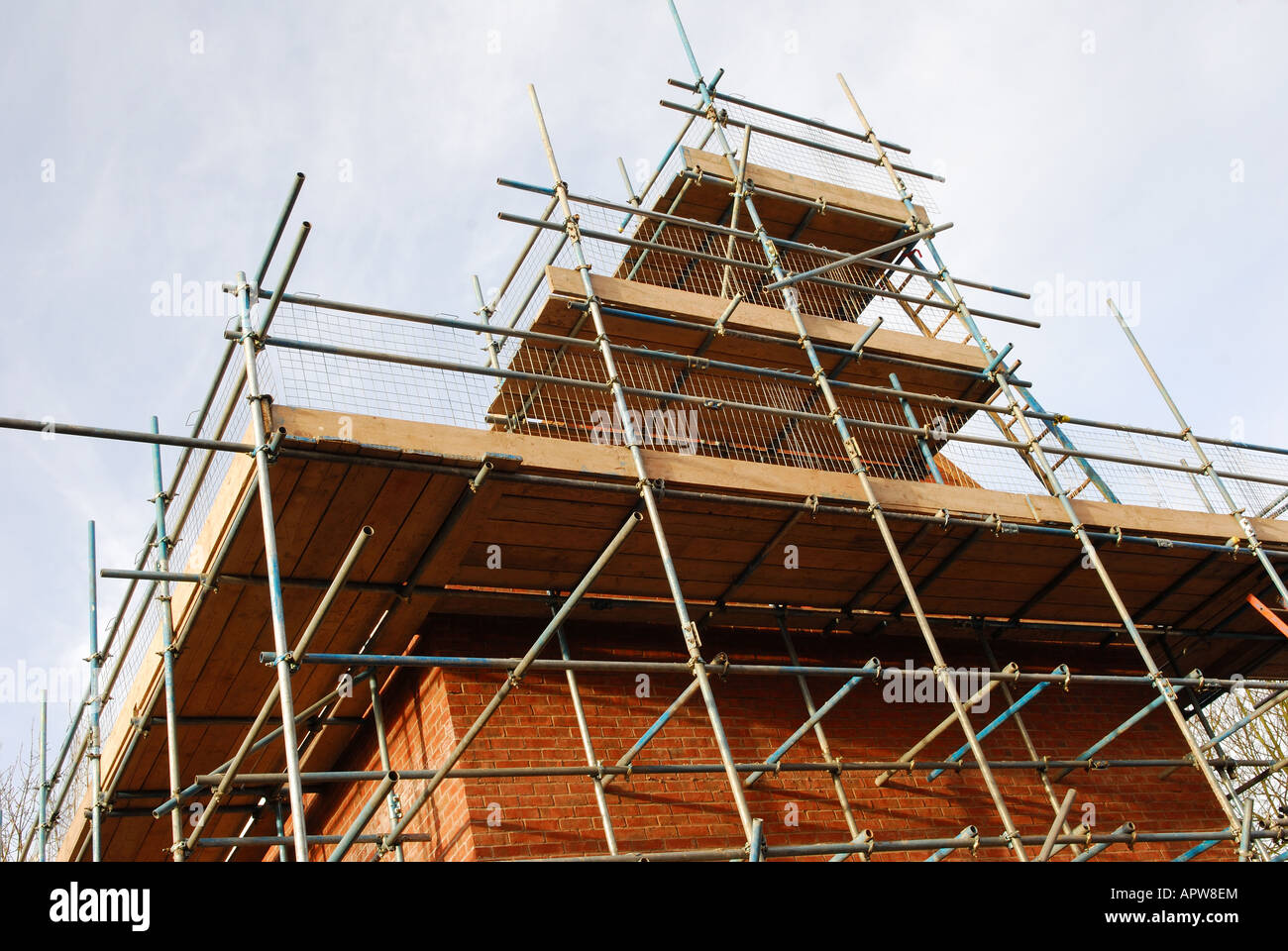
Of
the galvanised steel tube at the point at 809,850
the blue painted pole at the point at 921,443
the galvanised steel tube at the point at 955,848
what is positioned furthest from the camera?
the blue painted pole at the point at 921,443

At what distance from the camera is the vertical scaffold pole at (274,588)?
16.5 feet

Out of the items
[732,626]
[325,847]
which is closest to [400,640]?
[325,847]

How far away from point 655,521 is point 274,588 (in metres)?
2.31

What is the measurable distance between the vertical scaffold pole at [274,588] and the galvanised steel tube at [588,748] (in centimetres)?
194

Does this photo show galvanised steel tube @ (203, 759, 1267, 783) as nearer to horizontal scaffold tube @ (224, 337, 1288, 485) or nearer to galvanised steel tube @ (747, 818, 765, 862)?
galvanised steel tube @ (747, 818, 765, 862)

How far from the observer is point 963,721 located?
23.3ft

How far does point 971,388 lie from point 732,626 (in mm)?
4250

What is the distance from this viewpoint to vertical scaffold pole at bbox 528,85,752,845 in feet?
20.1

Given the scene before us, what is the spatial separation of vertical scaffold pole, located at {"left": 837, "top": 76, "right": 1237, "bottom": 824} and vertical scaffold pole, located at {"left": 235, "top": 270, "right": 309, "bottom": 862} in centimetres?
537

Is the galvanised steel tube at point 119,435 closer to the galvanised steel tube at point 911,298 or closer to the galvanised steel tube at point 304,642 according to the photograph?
the galvanised steel tube at point 304,642

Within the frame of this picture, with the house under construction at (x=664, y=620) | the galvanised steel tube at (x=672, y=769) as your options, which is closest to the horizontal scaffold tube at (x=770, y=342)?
the house under construction at (x=664, y=620)

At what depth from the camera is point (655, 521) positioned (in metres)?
6.79

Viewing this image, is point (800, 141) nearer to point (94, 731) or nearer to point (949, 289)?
point (949, 289)
